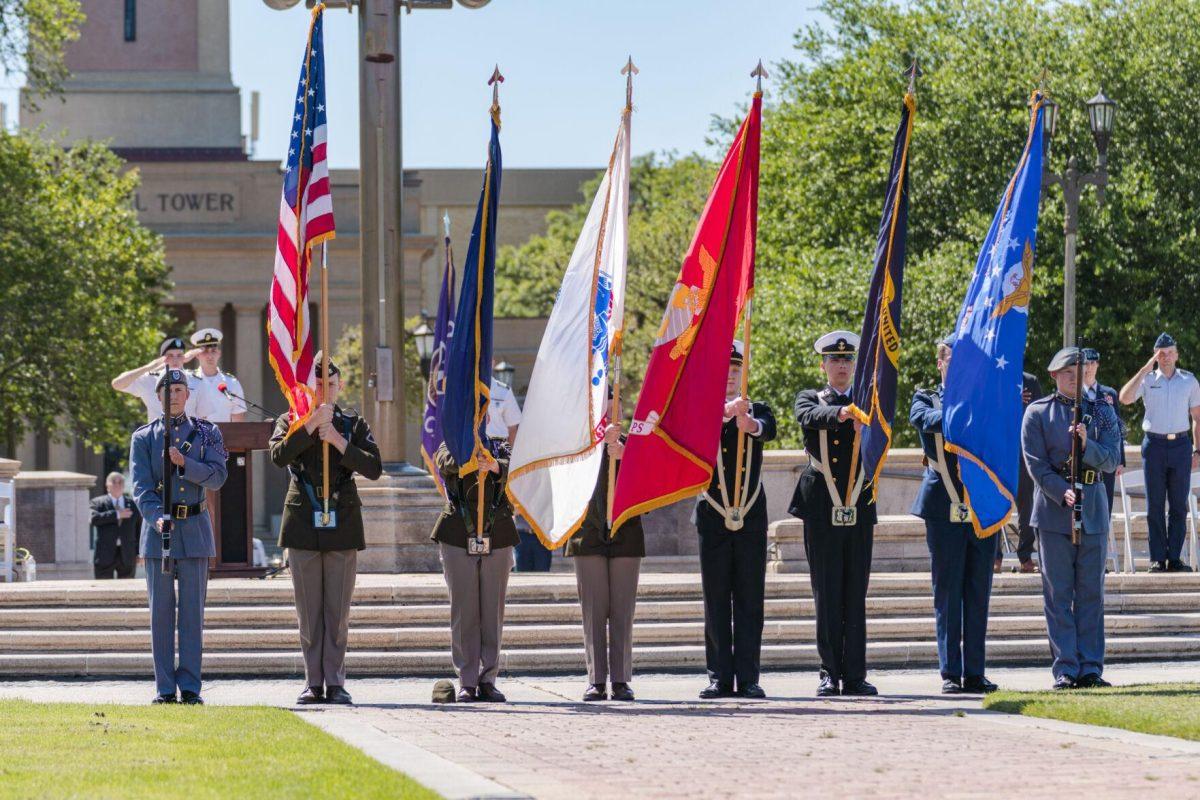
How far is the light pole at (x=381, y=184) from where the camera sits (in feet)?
63.1

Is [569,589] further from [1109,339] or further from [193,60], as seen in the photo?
[193,60]

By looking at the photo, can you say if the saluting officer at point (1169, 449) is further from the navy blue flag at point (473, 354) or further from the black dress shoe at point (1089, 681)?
the navy blue flag at point (473, 354)

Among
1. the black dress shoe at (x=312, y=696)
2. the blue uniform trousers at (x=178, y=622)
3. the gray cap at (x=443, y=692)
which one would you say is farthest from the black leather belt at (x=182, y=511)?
the gray cap at (x=443, y=692)

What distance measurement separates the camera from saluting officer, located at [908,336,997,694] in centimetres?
1248

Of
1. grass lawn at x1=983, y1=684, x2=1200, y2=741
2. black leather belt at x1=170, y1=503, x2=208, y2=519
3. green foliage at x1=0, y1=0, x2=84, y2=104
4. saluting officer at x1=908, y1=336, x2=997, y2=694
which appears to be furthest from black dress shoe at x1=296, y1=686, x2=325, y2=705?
green foliage at x1=0, y1=0, x2=84, y2=104

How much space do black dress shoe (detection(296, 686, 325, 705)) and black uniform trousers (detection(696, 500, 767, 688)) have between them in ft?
8.02

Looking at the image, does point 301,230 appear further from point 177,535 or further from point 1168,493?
point 1168,493

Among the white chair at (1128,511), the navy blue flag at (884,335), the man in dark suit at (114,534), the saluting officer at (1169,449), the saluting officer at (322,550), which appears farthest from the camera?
the man in dark suit at (114,534)

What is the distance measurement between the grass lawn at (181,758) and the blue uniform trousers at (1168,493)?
9.77m

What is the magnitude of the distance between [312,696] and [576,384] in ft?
8.40

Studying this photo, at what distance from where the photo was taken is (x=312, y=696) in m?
12.0

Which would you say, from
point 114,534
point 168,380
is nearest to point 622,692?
point 168,380

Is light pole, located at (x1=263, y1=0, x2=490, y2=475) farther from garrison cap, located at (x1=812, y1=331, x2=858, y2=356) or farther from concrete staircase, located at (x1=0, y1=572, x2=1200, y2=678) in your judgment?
garrison cap, located at (x1=812, y1=331, x2=858, y2=356)

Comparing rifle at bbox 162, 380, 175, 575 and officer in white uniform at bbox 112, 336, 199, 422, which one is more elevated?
officer in white uniform at bbox 112, 336, 199, 422
